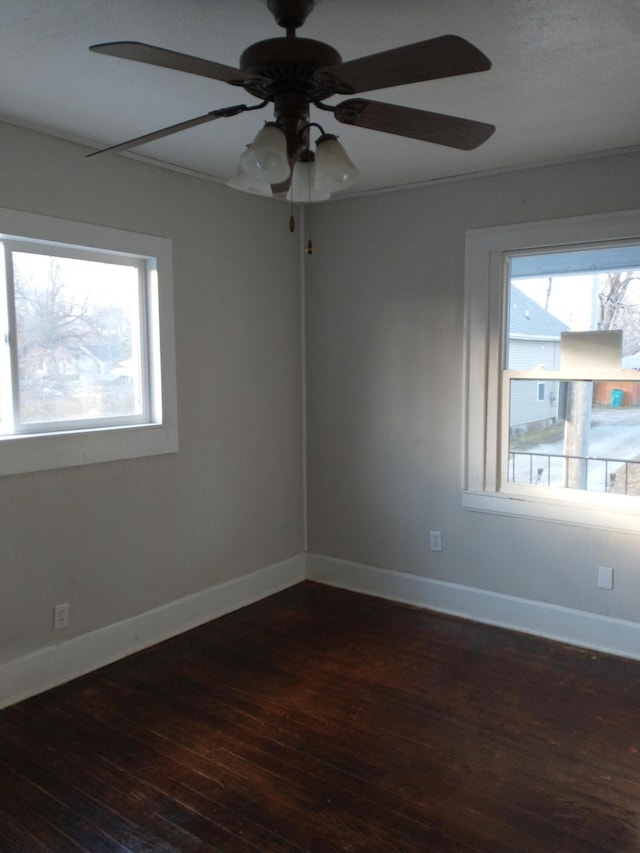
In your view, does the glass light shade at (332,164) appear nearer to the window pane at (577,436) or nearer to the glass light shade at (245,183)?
the glass light shade at (245,183)

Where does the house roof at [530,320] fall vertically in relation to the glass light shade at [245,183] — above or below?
below

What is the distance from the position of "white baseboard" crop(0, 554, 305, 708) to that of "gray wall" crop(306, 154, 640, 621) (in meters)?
0.46

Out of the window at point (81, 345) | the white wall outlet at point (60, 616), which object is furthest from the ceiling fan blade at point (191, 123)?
the white wall outlet at point (60, 616)

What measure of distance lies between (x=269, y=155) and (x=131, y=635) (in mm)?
2475

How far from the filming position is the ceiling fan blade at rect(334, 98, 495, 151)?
1618 millimetres

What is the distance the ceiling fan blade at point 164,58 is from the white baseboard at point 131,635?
7.96ft

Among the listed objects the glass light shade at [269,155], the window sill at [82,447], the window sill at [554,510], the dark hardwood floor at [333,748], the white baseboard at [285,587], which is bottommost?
the dark hardwood floor at [333,748]

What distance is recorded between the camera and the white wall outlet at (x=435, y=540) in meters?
3.70

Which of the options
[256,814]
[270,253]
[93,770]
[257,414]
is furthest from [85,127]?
[256,814]

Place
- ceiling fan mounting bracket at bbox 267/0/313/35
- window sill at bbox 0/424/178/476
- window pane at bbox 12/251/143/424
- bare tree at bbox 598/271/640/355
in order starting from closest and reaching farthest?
ceiling fan mounting bracket at bbox 267/0/313/35
window sill at bbox 0/424/178/476
window pane at bbox 12/251/143/424
bare tree at bbox 598/271/640/355

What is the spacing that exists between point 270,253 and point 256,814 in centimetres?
293

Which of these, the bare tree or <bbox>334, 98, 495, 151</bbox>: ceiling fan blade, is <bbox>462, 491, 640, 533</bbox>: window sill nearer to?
the bare tree

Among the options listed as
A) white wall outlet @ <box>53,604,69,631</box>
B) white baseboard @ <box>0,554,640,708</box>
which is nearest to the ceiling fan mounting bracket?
white wall outlet @ <box>53,604,69,631</box>

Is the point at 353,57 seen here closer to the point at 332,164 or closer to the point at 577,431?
the point at 332,164
